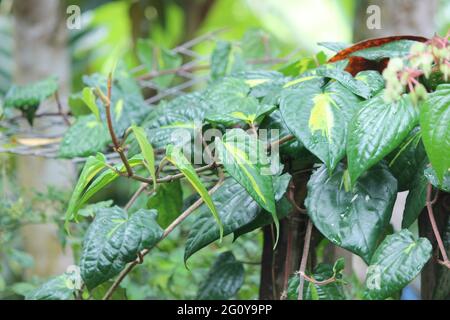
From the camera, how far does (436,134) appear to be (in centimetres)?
57

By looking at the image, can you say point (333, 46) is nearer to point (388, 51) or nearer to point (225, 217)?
point (388, 51)

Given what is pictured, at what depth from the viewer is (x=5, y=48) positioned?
347 cm

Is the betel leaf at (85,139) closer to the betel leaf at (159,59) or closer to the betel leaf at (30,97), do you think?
the betel leaf at (30,97)

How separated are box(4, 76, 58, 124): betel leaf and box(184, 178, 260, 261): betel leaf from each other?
51cm

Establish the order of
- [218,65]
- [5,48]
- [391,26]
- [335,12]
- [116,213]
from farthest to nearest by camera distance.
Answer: [335,12], [5,48], [391,26], [218,65], [116,213]

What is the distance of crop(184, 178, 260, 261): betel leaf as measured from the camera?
27.1 inches

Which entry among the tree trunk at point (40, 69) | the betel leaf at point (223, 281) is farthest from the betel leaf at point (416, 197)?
the tree trunk at point (40, 69)

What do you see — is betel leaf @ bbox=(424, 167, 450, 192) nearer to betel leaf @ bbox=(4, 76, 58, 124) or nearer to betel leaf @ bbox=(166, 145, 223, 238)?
betel leaf @ bbox=(166, 145, 223, 238)

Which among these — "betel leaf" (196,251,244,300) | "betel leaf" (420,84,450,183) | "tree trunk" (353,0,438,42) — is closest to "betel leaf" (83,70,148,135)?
"betel leaf" (196,251,244,300)

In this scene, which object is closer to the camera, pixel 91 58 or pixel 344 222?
pixel 344 222
